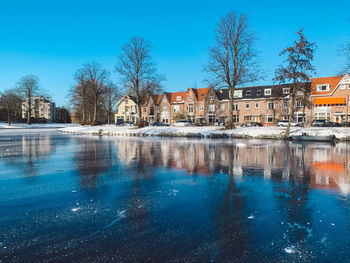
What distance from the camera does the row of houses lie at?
4881 cm

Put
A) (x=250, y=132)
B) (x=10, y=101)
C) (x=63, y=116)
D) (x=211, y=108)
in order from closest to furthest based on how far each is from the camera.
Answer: (x=250, y=132) < (x=211, y=108) < (x=10, y=101) < (x=63, y=116)

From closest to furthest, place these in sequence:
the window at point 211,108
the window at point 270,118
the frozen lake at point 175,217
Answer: the frozen lake at point 175,217
the window at point 270,118
the window at point 211,108

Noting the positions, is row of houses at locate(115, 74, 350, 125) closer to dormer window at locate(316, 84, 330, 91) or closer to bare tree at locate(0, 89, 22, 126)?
dormer window at locate(316, 84, 330, 91)

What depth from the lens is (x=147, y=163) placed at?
422 inches

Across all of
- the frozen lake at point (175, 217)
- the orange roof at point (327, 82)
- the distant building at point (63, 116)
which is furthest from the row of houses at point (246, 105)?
the distant building at point (63, 116)

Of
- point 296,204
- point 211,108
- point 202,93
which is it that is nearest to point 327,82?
point 211,108

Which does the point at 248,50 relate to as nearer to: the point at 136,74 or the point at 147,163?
the point at 136,74

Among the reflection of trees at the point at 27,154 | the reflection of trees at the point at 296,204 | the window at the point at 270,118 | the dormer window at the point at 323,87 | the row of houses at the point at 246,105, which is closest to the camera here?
the reflection of trees at the point at 296,204

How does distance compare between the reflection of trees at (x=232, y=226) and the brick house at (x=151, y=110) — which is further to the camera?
the brick house at (x=151, y=110)

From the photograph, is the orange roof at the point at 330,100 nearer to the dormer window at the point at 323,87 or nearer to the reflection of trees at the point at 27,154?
the dormer window at the point at 323,87

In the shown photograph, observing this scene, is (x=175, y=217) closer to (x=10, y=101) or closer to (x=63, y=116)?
(x=10, y=101)

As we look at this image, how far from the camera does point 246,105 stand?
58.8 meters

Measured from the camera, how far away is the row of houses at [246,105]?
48812mm

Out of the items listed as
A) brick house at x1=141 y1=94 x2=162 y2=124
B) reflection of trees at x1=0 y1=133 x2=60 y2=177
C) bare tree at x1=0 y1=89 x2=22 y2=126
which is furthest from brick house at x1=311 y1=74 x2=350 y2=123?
bare tree at x1=0 y1=89 x2=22 y2=126
